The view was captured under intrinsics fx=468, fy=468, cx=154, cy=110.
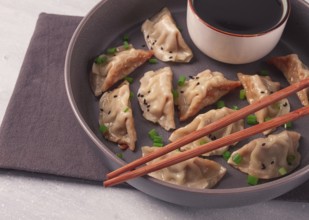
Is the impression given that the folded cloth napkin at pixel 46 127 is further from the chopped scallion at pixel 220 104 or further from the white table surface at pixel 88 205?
the chopped scallion at pixel 220 104

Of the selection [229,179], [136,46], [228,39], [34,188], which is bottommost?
[34,188]

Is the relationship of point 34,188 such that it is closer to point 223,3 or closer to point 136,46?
point 136,46

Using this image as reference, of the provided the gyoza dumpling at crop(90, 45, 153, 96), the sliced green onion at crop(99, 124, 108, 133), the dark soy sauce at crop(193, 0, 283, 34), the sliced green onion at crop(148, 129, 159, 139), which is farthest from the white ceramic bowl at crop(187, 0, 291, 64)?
the sliced green onion at crop(99, 124, 108, 133)

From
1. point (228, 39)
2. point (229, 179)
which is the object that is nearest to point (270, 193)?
point (229, 179)

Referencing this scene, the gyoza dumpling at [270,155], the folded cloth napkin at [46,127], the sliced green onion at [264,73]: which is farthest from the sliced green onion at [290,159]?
the sliced green onion at [264,73]

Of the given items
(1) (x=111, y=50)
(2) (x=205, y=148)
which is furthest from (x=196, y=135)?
(1) (x=111, y=50)

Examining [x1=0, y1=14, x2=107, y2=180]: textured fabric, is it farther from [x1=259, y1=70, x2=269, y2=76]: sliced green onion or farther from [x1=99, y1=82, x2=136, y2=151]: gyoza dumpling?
[x1=259, y1=70, x2=269, y2=76]: sliced green onion
